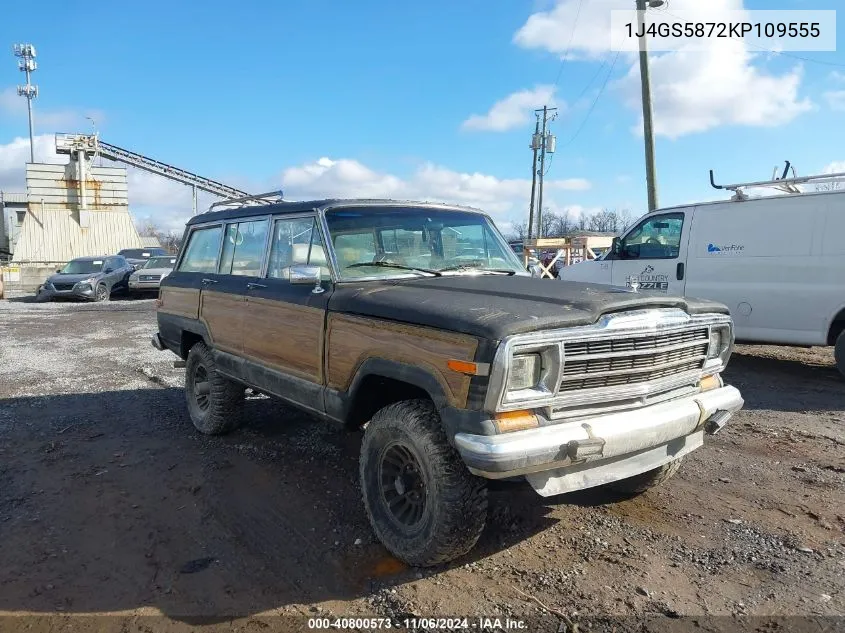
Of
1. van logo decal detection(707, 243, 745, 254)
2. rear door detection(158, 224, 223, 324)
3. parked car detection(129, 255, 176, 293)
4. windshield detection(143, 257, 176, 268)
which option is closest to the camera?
rear door detection(158, 224, 223, 324)

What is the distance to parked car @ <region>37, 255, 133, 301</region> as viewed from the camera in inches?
754

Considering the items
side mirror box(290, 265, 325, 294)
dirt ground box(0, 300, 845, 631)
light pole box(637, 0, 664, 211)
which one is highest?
light pole box(637, 0, 664, 211)

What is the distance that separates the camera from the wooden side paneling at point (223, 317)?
4805 mm

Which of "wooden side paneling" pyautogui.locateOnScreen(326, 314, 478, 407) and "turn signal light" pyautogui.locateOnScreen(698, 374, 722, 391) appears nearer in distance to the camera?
"wooden side paneling" pyautogui.locateOnScreen(326, 314, 478, 407)

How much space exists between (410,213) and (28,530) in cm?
322

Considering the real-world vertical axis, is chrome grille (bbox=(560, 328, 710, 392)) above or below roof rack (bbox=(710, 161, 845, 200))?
below

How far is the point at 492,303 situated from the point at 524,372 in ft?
1.51

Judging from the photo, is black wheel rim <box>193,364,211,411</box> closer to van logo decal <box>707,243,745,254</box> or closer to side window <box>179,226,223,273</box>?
side window <box>179,226,223,273</box>

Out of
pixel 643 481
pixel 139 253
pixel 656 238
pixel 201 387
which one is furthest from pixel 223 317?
pixel 139 253

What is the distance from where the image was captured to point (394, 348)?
3.21 m

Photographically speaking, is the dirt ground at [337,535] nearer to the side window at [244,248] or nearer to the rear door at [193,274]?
the rear door at [193,274]

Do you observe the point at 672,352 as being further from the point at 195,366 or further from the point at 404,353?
the point at 195,366

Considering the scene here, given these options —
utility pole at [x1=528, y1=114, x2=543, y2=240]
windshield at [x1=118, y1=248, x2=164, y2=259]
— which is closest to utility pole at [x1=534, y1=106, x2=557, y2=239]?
utility pole at [x1=528, y1=114, x2=543, y2=240]

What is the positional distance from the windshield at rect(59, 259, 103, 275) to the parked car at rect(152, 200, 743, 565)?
60.3 feet
